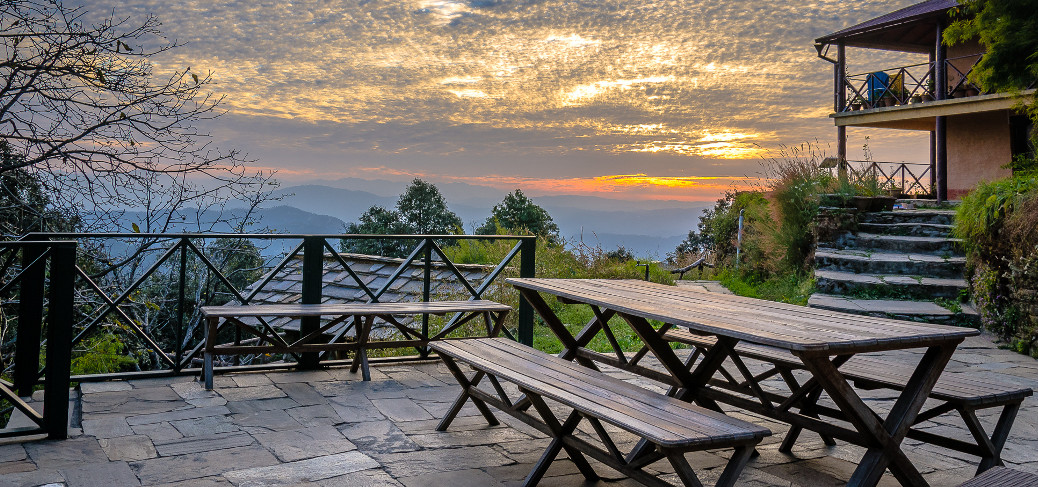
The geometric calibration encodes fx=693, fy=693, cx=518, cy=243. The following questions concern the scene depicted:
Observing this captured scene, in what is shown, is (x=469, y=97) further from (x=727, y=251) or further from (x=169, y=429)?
(x=169, y=429)

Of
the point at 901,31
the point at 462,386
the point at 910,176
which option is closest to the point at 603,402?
the point at 462,386

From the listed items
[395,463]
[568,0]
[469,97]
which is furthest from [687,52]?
[395,463]

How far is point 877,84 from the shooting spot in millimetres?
14930

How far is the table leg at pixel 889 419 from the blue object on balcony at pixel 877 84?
45.7 feet

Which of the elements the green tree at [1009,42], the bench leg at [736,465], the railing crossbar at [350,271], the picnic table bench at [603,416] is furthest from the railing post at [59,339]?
the green tree at [1009,42]

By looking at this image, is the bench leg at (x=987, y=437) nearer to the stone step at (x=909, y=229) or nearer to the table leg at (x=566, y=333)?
the table leg at (x=566, y=333)

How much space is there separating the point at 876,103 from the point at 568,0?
29.1ft

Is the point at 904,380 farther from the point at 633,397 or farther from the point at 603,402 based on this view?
the point at 603,402

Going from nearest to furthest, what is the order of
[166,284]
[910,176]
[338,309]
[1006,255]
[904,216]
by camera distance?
[338,309], [166,284], [1006,255], [904,216], [910,176]

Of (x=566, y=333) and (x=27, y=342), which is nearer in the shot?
(x=566, y=333)

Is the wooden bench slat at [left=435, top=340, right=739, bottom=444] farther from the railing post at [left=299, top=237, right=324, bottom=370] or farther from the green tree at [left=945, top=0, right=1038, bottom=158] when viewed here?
the green tree at [left=945, top=0, right=1038, bottom=158]

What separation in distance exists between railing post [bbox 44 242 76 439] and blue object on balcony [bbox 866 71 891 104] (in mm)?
15397

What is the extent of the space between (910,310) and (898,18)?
9.06 metres

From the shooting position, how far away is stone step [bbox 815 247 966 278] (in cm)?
839
